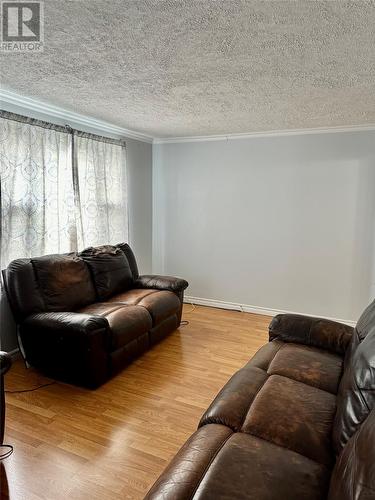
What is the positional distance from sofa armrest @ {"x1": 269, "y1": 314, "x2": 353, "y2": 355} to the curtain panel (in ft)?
7.48

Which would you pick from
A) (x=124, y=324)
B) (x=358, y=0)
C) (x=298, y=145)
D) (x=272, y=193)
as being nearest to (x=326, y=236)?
(x=272, y=193)

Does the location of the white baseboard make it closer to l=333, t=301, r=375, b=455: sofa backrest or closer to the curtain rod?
the curtain rod

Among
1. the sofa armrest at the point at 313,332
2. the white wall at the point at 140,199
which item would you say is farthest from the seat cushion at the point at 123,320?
the white wall at the point at 140,199

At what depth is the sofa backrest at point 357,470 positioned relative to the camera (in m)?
0.86

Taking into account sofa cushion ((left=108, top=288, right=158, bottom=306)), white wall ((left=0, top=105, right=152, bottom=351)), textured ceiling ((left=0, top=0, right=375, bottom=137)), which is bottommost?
A: sofa cushion ((left=108, top=288, right=158, bottom=306))

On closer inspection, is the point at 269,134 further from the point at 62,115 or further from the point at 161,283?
the point at 62,115

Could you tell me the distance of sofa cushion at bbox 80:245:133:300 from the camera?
346 centimetres

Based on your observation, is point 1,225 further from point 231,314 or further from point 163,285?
point 231,314

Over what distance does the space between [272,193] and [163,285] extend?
1.79 m

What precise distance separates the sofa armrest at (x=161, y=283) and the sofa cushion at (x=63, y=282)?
26.0 inches

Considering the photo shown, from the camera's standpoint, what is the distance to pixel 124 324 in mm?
2836

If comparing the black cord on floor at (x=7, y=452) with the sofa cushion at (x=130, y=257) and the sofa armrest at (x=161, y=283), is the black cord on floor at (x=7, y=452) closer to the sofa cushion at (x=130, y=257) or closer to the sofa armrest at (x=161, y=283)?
the sofa armrest at (x=161, y=283)

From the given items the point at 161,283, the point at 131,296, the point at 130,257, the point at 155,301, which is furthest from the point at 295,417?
the point at 130,257

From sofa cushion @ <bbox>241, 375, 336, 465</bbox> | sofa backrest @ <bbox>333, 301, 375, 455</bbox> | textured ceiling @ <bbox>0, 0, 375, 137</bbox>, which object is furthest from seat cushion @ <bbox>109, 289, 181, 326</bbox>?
sofa backrest @ <bbox>333, 301, 375, 455</bbox>
